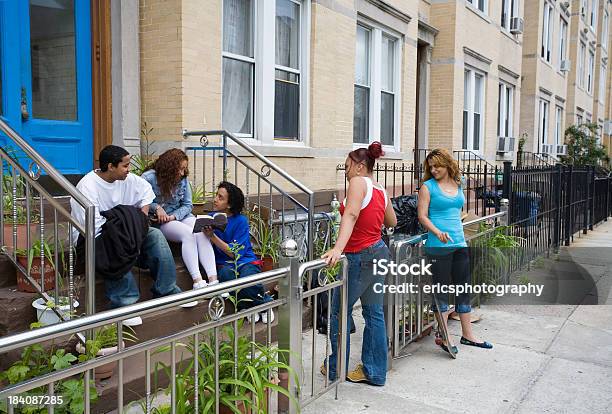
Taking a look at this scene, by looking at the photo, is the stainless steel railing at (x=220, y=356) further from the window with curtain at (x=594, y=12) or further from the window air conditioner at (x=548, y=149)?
the window with curtain at (x=594, y=12)

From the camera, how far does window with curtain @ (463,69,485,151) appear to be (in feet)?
50.0

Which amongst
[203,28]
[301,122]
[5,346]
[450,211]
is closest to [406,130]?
[301,122]

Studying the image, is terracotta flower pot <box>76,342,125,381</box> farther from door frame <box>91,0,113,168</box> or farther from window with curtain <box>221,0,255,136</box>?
window with curtain <box>221,0,255,136</box>

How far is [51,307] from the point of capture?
12.4 ft

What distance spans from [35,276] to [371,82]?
7.93 metres

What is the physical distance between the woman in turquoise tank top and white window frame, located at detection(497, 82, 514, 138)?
43.7 ft

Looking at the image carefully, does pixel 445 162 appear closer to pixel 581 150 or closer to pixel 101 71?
pixel 101 71

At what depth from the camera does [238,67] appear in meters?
7.68

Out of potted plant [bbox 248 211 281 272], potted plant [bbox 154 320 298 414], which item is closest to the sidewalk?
potted plant [bbox 154 320 298 414]

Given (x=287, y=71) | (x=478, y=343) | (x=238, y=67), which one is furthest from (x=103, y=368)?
(x=287, y=71)

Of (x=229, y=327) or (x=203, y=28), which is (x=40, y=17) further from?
(x=229, y=327)

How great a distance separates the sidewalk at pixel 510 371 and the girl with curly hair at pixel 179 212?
1538mm

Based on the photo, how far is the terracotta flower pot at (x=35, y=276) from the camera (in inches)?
160

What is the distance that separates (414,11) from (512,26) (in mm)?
7156
